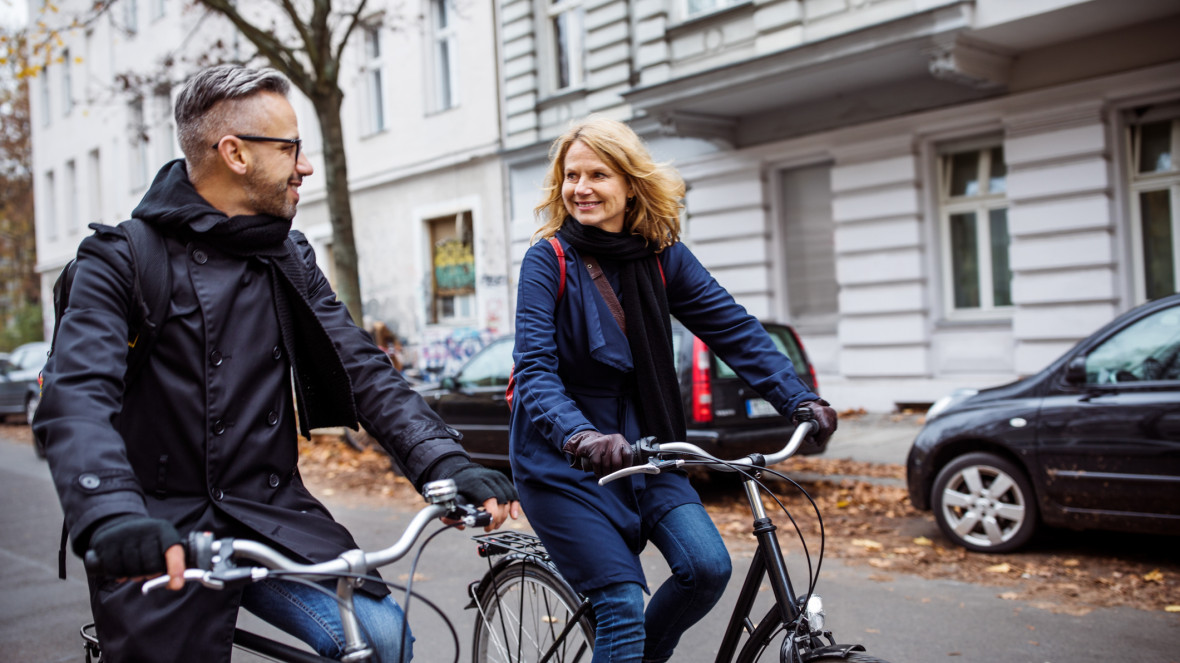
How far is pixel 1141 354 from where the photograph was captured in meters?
5.75

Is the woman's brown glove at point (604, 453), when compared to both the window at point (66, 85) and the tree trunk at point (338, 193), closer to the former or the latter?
the tree trunk at point (338, 193)

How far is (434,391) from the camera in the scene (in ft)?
32.4

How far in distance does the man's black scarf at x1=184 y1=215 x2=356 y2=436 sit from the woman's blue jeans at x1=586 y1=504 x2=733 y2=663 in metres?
0.85

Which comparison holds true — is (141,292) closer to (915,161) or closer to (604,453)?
(604,453)

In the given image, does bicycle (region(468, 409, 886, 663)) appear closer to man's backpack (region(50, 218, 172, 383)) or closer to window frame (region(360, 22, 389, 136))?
man's backpack (region(50, 218, 172, 383))

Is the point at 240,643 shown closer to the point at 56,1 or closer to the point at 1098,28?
the point at 1098,28

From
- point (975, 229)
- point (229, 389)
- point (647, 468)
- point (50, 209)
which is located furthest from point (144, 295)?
point (50, 209)

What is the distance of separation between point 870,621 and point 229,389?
144 inches

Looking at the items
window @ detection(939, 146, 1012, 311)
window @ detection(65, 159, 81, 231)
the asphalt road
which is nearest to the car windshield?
the asphalt road

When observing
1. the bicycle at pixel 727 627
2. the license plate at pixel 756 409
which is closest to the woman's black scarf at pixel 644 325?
the bicycle at pixel 727 627

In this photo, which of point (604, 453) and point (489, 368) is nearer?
point (604, 453)

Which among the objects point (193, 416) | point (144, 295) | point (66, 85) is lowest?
point (193, 416)

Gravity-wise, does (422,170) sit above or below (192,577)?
above

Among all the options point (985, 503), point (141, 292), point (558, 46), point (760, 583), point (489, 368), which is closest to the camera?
point (141, 292)
